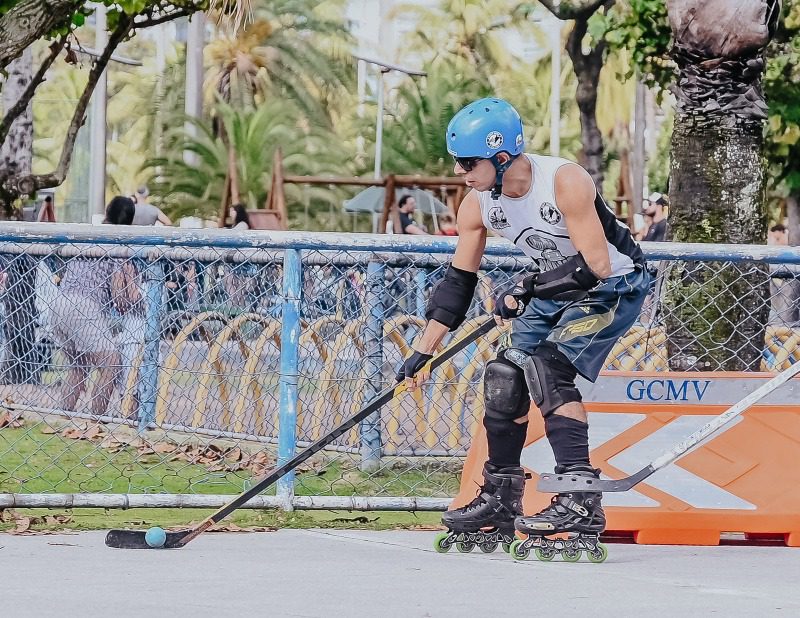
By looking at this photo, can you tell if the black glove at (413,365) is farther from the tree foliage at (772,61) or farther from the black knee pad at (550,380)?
the tree foliage at (772,61)

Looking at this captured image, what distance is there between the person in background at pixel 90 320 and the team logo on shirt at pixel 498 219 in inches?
147

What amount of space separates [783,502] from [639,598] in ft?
4.88

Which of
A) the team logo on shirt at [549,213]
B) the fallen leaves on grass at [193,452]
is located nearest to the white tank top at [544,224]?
the team logo on shirt at [549,213]

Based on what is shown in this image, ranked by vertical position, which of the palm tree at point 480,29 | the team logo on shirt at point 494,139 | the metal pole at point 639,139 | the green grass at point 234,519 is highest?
the palm tree at point 480,29

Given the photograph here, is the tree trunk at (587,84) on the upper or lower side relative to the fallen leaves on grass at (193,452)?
upper

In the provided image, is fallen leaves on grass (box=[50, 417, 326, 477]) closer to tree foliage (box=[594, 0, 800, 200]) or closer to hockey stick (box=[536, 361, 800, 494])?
hockey stick (box=[536, 361, 800, 494])

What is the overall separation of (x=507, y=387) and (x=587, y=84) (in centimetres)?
2080

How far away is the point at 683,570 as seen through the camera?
5.55 meters

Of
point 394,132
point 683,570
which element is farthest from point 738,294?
point 394,132

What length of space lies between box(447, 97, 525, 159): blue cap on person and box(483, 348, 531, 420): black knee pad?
2.49ft

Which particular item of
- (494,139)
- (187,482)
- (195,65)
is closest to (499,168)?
(494,139)

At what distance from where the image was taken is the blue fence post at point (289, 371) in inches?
Answer: 259

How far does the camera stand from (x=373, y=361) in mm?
7789

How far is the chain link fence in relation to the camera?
26.2 feet
